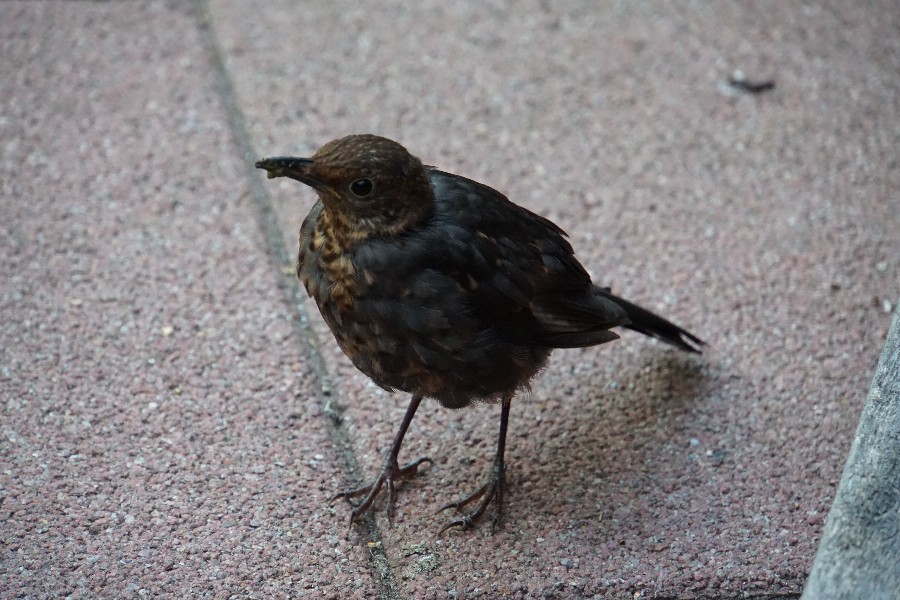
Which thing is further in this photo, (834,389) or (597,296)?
(834,389)

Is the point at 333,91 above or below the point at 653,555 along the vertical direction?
above

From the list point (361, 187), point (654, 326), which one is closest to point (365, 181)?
point (361, 187)

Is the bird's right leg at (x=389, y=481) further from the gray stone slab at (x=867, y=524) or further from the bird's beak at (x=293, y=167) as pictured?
the gray stone slab at (x=867, y=524)

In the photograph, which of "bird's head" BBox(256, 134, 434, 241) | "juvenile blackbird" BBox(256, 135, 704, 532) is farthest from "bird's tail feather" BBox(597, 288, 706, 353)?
"bird's head" BBox(256, 134, 434, 241)

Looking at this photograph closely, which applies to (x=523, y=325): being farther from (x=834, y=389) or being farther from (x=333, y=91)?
(x=333, y=91)

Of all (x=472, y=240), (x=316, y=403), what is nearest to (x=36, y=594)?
(x=316, y=403)

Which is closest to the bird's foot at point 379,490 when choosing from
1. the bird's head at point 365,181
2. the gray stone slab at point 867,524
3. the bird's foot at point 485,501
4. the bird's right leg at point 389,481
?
the bird's right leg at point 389,481

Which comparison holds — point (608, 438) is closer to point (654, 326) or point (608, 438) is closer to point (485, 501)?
point (654, 326)

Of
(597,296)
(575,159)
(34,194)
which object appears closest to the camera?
(597,296)
